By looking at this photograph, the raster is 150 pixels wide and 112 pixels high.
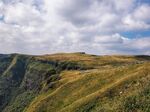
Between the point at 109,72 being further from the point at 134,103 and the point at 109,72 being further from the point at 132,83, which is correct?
the point at 134,103

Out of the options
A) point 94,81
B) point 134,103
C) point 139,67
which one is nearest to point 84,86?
point 94,81

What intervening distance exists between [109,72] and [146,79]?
91.7 ft

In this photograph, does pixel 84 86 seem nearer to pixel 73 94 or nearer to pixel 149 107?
pixel 73 94

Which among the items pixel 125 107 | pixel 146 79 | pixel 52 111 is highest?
pixel 146 79

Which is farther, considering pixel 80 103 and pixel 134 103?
pixel 80 103

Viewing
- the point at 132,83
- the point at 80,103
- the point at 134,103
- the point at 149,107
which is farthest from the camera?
the point at 80,103

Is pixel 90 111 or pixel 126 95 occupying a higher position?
pixel 126 95

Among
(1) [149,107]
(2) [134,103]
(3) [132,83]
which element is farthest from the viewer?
(3) [132,83]

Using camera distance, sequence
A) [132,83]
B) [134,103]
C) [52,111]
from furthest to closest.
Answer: [52,111]
[132,83]
[134,103]

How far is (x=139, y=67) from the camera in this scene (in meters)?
96.1

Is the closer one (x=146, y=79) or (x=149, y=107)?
(x=149, y=107)

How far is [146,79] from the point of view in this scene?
265 ft

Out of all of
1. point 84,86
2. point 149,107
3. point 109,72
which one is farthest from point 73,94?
point 149,107

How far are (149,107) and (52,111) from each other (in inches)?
1854
